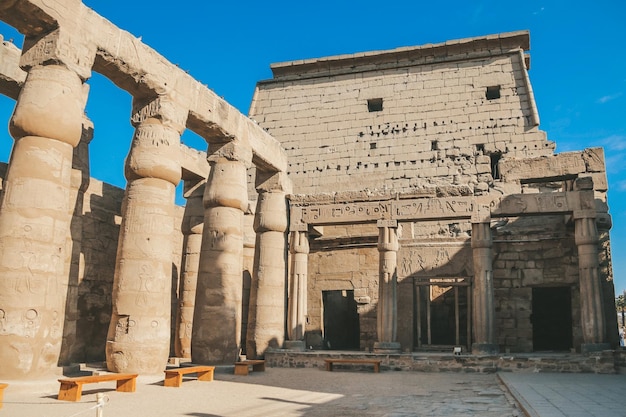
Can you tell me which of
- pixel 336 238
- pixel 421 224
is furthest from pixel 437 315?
pixel 336 238

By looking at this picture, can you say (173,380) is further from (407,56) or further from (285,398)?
(407,56)

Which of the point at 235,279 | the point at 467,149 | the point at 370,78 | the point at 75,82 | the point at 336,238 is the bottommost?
the point at 235,279

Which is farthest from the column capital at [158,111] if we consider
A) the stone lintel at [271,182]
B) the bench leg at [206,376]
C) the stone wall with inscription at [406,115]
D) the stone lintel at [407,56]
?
the stone lintel at [407,56]

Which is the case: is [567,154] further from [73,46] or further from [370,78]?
[73,46]

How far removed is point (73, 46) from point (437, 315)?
45.7 ft

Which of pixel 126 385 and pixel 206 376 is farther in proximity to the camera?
pixel 206 376

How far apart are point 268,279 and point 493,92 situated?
11.5m

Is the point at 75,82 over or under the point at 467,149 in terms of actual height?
under

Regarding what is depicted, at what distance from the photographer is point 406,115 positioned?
21.1 meters

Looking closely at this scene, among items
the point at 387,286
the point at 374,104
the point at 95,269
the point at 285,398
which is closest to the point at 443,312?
the point at 387,286

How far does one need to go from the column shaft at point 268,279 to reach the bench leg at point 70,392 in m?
7.36

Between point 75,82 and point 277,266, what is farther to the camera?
point 277,266

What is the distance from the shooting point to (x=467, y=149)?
65.1 feet

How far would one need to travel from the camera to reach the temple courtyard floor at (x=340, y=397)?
6.47 metres
